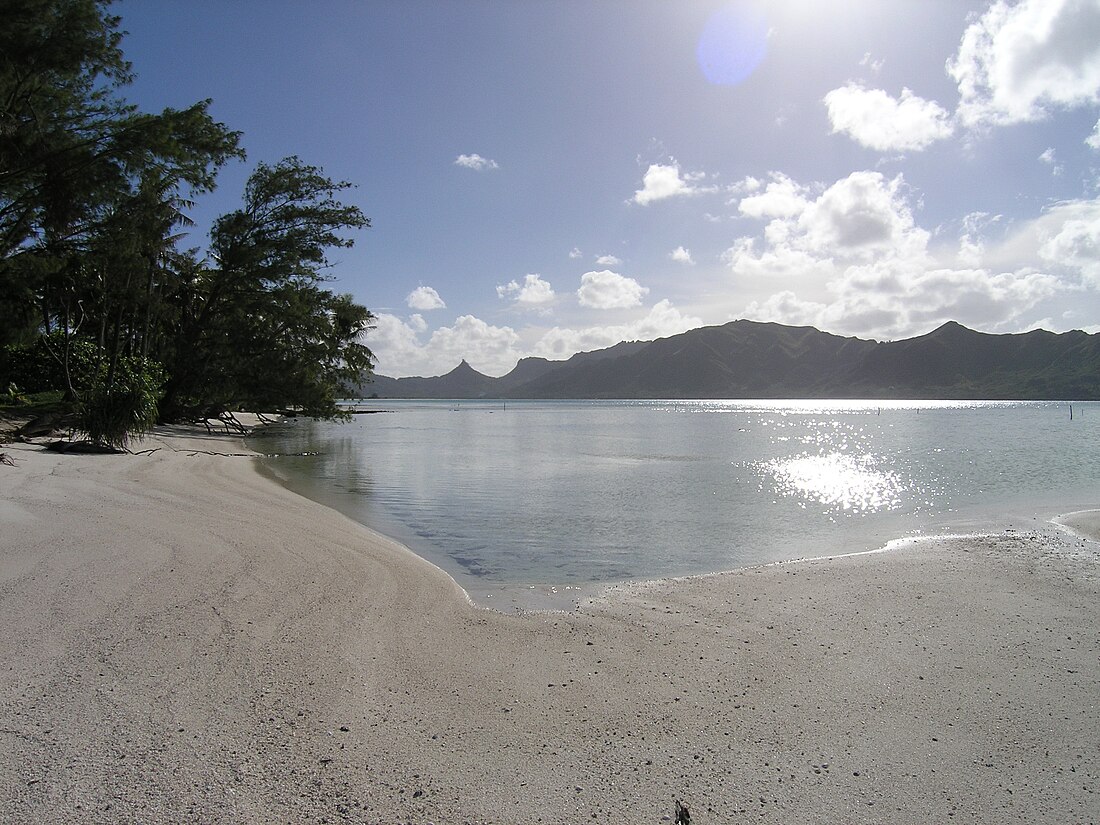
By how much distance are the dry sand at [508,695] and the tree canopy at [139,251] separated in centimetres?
1091

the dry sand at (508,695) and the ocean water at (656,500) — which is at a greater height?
the dry sand at (508,695)

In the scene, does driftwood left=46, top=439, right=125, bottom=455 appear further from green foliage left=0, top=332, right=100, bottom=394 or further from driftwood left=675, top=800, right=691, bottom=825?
driftwood left=675, top=800, right=691, bottom=825

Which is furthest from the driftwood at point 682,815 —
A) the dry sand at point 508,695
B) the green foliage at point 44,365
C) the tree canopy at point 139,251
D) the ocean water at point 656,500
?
the green foliage at point 44,365

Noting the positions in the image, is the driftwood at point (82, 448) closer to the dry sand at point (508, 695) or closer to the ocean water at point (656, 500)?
the ocean water at point (656, 500)

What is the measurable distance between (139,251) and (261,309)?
1535 cm

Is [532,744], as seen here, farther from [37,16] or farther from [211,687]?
[37,16]

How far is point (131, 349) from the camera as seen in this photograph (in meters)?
33.4

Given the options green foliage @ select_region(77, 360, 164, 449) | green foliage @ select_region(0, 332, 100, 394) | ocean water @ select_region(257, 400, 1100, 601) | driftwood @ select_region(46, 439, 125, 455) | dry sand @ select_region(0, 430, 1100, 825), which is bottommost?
ocean water @ select_region(257, 400, 1100, 601)

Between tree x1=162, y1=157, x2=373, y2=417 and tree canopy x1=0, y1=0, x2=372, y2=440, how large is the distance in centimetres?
7

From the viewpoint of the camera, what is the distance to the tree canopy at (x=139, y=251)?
47.2 feet

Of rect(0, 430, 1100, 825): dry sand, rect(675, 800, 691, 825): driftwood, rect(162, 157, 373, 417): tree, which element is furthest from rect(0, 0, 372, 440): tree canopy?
rect(675, 800, 691, 825): driftwood

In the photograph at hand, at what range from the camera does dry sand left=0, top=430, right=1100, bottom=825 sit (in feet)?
10.3

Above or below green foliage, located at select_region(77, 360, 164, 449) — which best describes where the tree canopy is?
above

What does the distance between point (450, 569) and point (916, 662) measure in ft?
18.8
